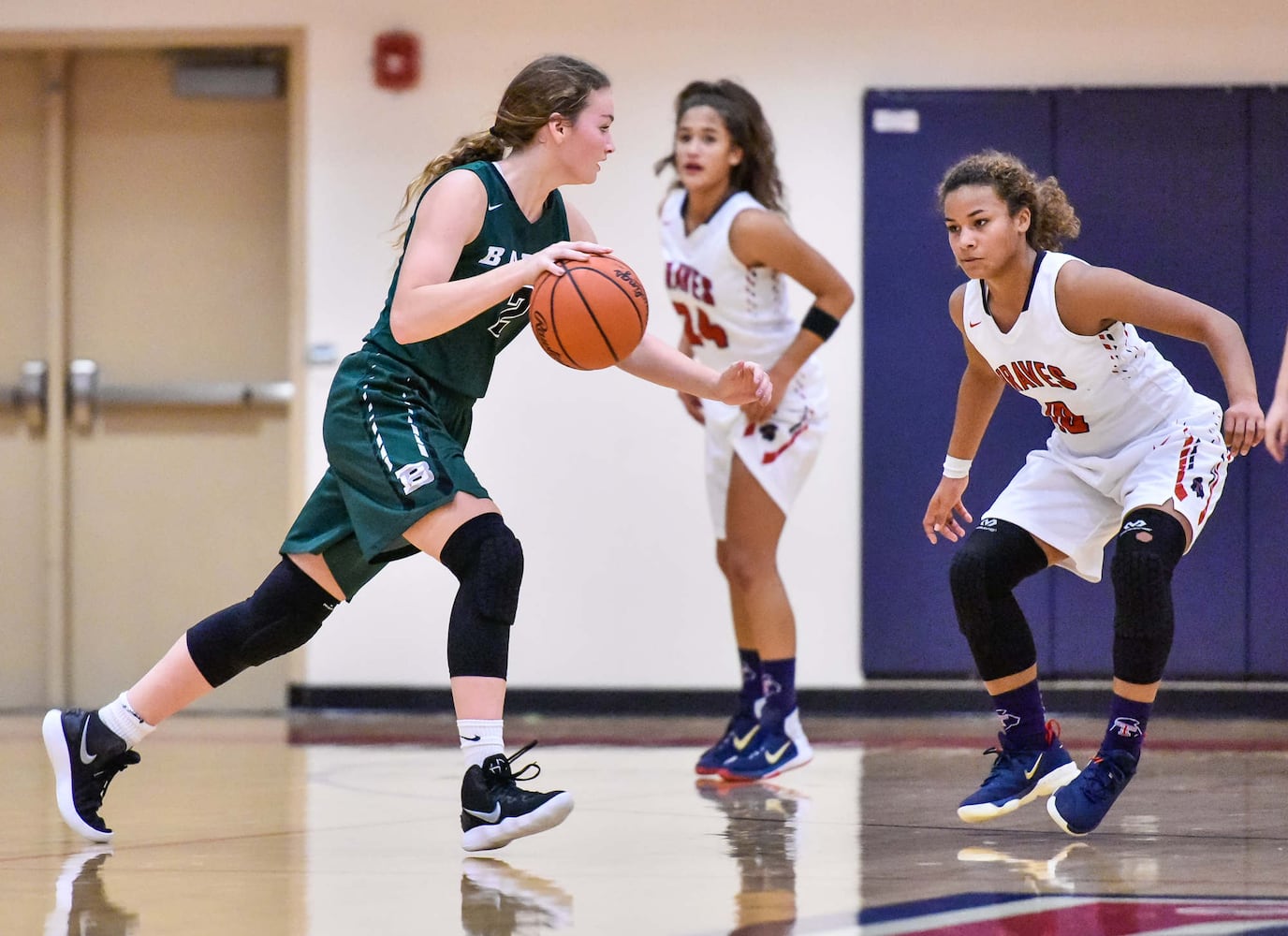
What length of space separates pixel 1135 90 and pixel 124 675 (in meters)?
4.48

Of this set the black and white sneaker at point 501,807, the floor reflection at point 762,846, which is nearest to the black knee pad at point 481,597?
the black and white sneaker at point 501,807

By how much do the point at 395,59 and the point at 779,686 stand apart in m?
3.05

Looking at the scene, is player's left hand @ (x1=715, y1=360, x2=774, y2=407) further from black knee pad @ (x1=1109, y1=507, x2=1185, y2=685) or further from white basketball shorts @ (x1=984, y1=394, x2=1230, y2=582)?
black knee pad @ (x1=1109, y1=507, x2=1185, y2=685)

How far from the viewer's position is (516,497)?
6.17 m

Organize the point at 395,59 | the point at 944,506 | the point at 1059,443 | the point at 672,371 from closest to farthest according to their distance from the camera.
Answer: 1. the point at 672,371
2. the point at 1059,443
3. the point at 944,506
4. the point at 395,59

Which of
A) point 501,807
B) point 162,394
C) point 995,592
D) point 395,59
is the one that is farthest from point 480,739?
point 162,394

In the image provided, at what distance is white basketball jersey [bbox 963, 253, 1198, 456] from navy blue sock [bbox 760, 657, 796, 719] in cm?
116

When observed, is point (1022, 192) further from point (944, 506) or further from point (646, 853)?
point (646, 853)

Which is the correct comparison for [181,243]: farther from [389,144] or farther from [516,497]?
[516,497]

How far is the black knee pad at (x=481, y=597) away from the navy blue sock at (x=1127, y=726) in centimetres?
118

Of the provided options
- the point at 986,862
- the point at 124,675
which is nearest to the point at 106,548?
the point at 124,675

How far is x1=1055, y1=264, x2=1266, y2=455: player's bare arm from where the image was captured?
3000 millimetres

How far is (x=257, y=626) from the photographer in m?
3.22

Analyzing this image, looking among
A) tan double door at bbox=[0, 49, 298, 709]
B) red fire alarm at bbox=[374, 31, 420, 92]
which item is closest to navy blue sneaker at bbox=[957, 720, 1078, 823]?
red fire alarm at bbox=[374, 31, 420, 92]
